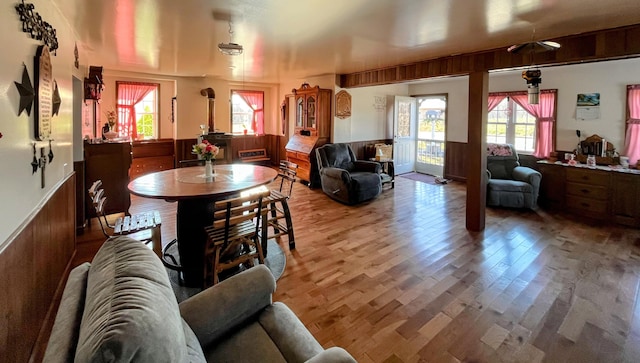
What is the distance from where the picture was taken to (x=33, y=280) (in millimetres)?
2045

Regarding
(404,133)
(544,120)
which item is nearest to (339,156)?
(404,133)

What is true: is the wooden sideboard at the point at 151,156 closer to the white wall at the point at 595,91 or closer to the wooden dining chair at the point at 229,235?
the wooden dining chair at the point at 229,235

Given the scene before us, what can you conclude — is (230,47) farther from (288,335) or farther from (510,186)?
(510,186)

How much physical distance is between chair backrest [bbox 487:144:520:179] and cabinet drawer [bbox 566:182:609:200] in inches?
34.6

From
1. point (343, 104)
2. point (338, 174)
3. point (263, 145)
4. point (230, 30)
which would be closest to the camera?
point (230, 30)

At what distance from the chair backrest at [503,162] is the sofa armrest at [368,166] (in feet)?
6.49

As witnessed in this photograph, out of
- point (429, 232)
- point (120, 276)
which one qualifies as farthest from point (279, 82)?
point (120, 276)

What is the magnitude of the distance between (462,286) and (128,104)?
7.21 m

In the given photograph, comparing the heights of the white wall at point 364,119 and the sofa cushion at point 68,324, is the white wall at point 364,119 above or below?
above

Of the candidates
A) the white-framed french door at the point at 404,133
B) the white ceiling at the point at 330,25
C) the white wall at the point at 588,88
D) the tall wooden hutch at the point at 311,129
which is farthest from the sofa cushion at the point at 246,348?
the white-framed french door at the point at 404,133

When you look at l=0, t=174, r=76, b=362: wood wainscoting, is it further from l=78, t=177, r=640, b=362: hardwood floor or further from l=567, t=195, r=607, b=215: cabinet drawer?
l=567, t=195, r=607, b=215: cabinet drawer

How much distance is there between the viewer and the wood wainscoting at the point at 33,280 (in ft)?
5.28

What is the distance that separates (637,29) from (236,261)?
4.21 m

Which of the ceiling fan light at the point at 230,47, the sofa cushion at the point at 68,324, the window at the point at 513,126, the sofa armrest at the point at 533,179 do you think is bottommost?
the sofa cushion at the point at 68,324
